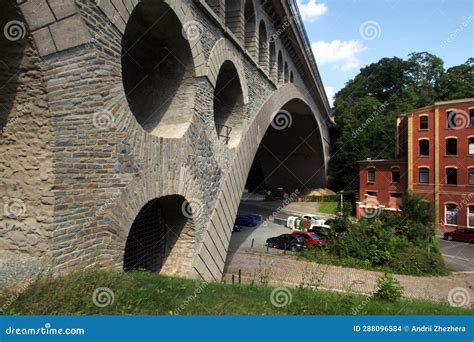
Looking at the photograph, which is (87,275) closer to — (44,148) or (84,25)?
(44,148)

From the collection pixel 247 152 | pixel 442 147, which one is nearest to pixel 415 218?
pixel 442 147

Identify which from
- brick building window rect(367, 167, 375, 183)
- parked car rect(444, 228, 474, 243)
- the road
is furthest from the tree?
the road

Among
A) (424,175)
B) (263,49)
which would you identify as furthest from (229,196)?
(424,175)

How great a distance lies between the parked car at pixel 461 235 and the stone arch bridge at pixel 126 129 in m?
19.7

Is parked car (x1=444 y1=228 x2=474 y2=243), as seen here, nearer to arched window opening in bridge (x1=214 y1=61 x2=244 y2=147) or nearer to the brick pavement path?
the brick pavement path

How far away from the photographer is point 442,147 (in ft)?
96.9

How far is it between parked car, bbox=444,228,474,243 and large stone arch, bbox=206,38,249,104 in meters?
21.9

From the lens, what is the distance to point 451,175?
29094 millimetres

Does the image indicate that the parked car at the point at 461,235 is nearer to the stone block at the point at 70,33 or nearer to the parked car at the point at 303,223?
the parked car at the point at 303,223

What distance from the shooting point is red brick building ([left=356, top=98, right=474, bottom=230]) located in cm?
2820

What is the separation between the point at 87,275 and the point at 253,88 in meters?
11.5

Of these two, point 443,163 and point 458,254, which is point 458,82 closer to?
point 443,163

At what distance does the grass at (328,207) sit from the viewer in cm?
4019

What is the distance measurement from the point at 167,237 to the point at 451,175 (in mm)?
27698
